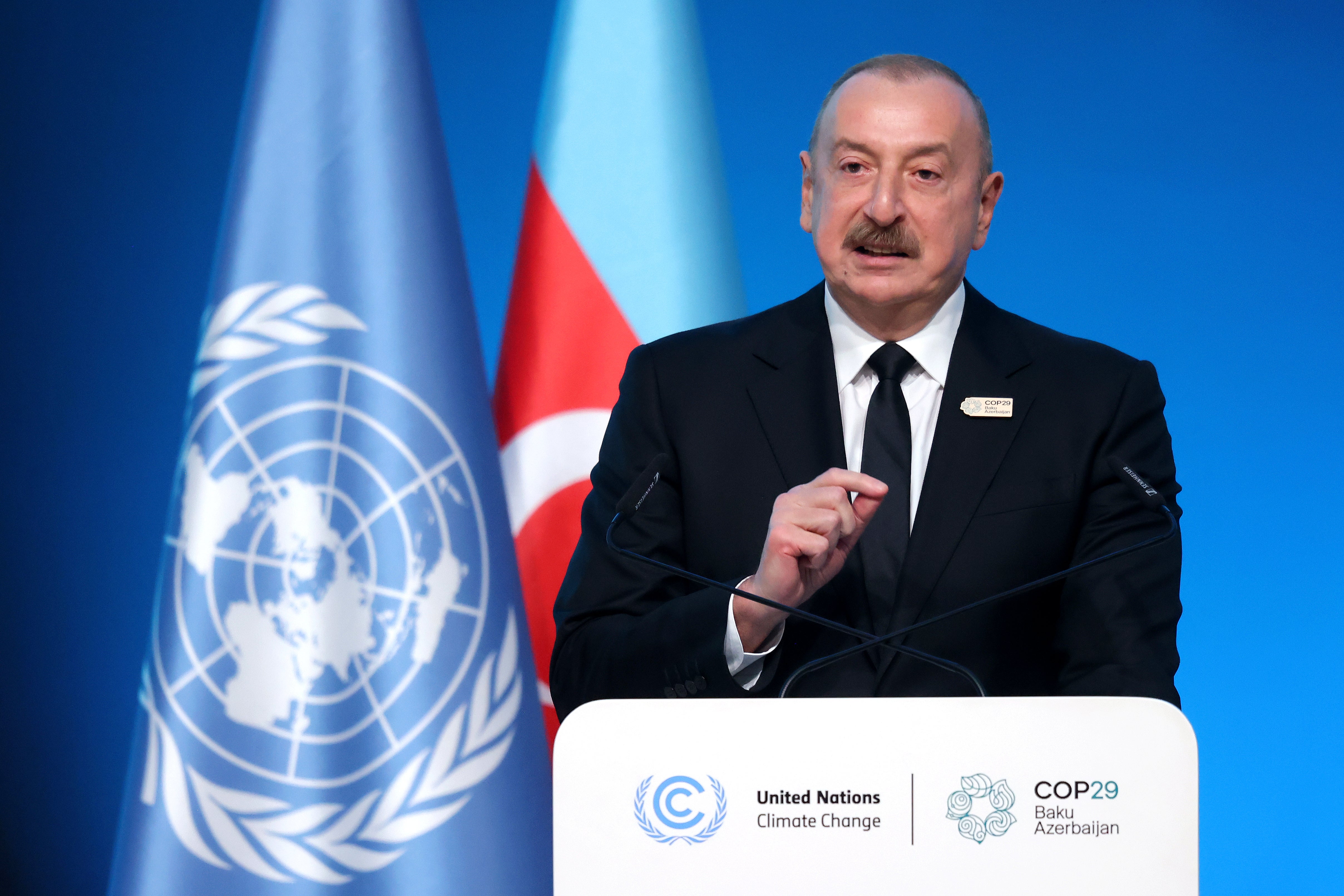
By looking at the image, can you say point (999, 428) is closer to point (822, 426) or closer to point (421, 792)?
point (822, 426)

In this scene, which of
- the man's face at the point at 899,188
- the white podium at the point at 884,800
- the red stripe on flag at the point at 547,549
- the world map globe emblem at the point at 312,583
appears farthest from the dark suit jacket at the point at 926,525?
the red stripe on flag at the point at 547,549

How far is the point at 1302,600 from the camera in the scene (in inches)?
100

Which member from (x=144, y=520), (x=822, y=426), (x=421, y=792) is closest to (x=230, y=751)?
(x=421, y=792)

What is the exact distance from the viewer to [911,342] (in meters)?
1.42

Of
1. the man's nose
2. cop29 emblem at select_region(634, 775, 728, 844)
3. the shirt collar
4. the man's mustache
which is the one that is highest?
the man's nose

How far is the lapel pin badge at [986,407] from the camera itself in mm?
1332

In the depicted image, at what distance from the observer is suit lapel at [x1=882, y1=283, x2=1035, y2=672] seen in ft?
4.16

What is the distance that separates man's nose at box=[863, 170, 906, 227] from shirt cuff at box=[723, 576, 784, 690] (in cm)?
47

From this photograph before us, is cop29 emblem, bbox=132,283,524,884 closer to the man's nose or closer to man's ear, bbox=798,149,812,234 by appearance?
man's ear, bbox=798,149,812,234

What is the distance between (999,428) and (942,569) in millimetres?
198

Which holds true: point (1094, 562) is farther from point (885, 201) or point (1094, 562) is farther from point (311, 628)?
point (311, 628)

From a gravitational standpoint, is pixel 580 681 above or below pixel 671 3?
below

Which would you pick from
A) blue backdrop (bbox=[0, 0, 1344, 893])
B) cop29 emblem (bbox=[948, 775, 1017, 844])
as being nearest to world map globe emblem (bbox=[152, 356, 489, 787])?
blue backdrop (bbox=[0, 0, 1344, 893])

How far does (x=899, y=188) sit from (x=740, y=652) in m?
0.60
